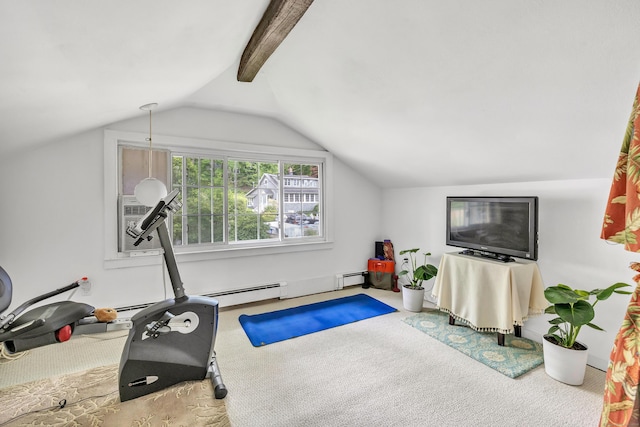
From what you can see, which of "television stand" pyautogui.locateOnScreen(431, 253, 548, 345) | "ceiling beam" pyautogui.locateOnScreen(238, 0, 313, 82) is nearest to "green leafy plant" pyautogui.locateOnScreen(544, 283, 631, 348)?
"television stand" pyautogui.locateOnScreen(431, 253, 548, 345)

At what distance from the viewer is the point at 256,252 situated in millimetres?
3666

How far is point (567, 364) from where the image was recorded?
205cm

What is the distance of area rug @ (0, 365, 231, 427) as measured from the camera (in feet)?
5.67

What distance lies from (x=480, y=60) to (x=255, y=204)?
2.89 metres

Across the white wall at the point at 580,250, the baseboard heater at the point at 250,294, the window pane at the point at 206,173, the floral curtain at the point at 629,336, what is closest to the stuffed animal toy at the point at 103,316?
the baseboard heater at the point at 250,294

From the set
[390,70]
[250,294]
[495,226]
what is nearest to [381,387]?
[495,226]

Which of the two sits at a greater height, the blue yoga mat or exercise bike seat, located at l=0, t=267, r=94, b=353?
exercise bike seat, located at l=0, t=267, r=94, b=353

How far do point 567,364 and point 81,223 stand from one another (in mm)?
4218

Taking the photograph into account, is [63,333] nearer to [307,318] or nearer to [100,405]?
[100,405]

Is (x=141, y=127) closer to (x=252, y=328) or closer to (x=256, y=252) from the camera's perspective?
(x=256, y=252)

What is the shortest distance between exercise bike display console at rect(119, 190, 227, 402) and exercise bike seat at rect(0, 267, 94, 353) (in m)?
0.33

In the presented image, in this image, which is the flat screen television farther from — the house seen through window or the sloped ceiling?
the house seen through window

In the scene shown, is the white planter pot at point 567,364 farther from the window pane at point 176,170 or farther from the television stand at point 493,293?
the window pane at point 176,170

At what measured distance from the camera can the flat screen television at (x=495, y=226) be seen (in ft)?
8.24
